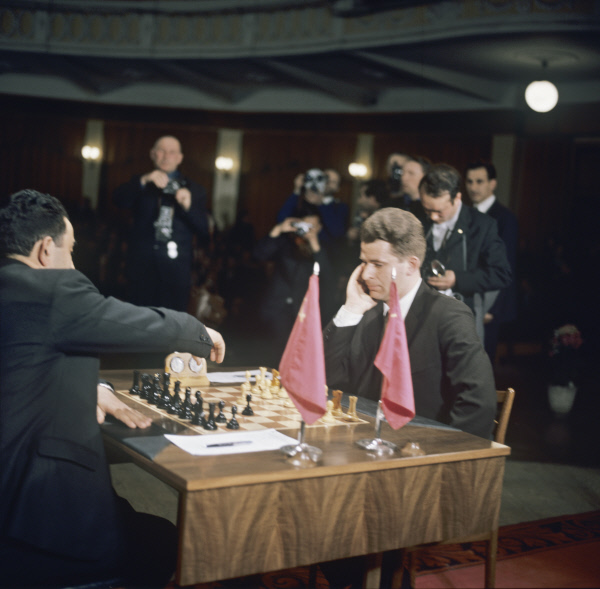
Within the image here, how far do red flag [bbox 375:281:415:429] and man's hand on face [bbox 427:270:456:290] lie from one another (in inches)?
75.9

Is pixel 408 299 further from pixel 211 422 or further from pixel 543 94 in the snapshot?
pixel 543 94

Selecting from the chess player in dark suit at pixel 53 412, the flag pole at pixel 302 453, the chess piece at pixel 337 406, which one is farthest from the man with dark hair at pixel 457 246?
the chess player in dark suit at pixel 53 412

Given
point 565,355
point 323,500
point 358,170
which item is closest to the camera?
point 323,500

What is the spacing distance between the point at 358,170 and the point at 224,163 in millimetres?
2691

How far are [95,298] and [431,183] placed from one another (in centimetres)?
253

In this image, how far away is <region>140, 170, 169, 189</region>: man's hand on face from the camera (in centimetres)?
507

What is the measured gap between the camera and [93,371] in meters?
1.93

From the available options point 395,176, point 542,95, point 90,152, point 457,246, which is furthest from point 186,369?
point 90,152

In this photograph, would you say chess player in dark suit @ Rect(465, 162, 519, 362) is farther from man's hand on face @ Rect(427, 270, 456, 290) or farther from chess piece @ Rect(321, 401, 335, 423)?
chess piece @ Rect(321, 401, 335, 423)

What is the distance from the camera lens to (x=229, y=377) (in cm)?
297

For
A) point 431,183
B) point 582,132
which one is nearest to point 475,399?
point 431,183

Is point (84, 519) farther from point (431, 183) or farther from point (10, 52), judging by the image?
point (10, 52)

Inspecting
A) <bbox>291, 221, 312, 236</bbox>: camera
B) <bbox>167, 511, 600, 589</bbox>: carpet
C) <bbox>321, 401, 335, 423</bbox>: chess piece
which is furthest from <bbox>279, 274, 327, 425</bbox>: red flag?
<bbox>291, 221, 312, 236</bbox>: camera

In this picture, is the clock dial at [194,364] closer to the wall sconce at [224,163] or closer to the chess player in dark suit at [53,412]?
the chess player in dark suit at [53,412]
